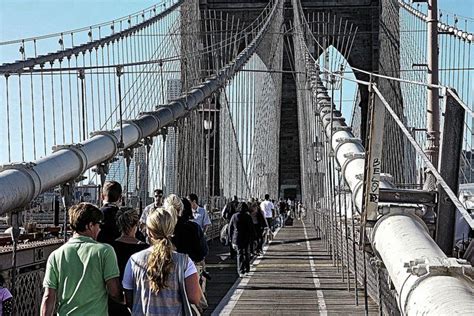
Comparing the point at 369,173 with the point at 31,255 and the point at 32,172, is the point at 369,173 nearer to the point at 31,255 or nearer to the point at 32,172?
the point at 32,172

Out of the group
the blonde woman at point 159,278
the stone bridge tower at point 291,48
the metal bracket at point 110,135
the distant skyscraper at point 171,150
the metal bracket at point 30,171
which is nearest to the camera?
the blonde woman at point 159,278

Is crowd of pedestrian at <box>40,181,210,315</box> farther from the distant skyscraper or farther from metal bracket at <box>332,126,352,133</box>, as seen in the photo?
the distant skyscraper

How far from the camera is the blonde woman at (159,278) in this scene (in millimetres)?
3857

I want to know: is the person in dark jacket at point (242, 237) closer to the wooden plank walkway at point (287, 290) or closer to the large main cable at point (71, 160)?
the wooden plank walkway at point (287, 290)

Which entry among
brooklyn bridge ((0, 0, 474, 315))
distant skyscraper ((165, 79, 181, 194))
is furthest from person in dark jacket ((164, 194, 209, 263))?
distant skyscraper ((165, 79, 181, 194))

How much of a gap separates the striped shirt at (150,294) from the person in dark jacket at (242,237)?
7.85m

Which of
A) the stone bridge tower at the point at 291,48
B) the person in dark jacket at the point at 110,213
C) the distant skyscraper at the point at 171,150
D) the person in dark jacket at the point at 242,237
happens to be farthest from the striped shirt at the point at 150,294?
the stone bridge tower at the point at 291,48

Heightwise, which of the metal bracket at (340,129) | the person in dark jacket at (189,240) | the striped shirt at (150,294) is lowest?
the person in dark jacket at (189,240)

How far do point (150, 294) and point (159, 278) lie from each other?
8cm

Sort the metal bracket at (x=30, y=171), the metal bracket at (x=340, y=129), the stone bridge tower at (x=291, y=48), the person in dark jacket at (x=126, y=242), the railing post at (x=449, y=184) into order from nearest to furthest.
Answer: the person in dark jacket at (x=126, y=242)
the railing post at (x=449, y=184)
the metal bracket at (x=30, y=171)
the metal bracket at (x=340, y=129)
the stone bridge tower at (x=291, y=48)

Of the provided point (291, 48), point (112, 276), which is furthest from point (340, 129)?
point (291, 48)

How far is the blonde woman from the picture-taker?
386 centimetres

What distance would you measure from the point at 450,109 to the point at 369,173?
0.72m

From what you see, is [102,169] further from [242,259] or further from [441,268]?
[441,268]
